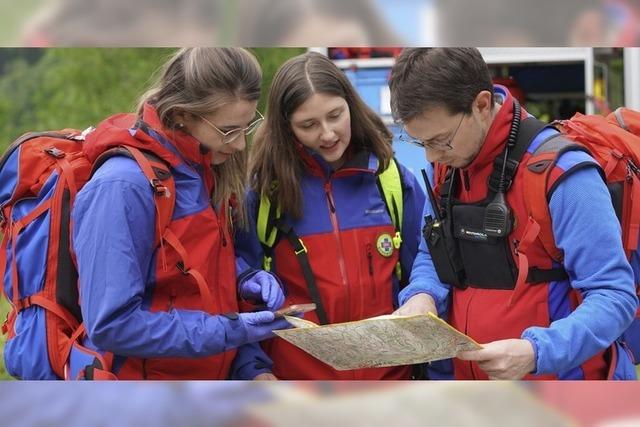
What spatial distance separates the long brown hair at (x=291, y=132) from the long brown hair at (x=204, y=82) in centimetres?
37

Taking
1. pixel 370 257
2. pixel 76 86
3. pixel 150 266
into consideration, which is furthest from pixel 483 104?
pixel 76 86

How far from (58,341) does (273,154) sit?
1.06 meters

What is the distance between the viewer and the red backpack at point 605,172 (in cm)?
236

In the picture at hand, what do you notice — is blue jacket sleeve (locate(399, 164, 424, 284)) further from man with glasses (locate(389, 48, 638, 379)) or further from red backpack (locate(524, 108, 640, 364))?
red backpack (locate(524, 108, 640, 364))

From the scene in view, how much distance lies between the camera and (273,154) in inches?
125

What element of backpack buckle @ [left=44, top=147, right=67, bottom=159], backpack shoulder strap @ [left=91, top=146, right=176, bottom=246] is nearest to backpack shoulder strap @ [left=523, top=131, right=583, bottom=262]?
backpack shoulder strap @ [left=91, top=146, right=176, bottom=246]

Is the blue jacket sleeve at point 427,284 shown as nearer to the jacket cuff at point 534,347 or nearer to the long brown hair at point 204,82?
the jacket cuff at point 534,347

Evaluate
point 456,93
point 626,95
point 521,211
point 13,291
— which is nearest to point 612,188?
point 521,211

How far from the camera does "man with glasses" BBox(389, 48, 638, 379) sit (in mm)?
2203

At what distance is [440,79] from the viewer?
2520mm

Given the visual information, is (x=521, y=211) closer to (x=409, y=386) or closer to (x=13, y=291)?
(x=409, y=386)

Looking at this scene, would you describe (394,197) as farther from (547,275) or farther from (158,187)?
(158,187)

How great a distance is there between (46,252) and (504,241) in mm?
1344

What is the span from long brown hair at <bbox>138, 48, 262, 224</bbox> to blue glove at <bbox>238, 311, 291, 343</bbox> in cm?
40
